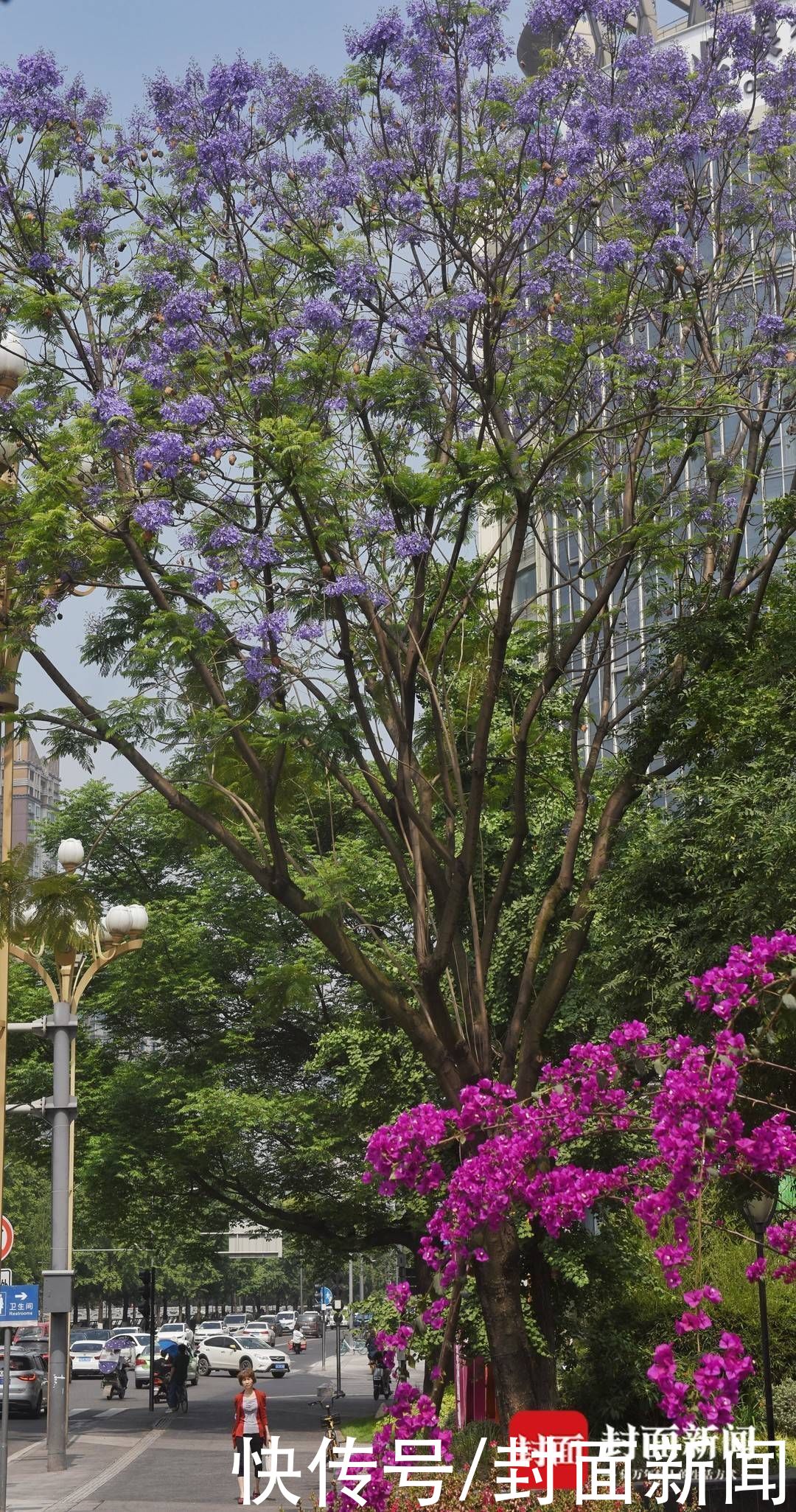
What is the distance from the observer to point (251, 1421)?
1784 centimetres

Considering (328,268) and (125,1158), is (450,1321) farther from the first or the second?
(125,1158)

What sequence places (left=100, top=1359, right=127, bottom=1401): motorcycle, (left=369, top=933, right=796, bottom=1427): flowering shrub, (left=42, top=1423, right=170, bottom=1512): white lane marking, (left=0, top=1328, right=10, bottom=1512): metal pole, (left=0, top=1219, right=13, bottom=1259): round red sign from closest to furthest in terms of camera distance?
(left=369, top=933, right=796, bottom=1427): flowering shrub < (left=0, top=1328, right=10, bottom=1512): metal pole < (left=0, top=1219, right=13, bottom=1259): round red sign < (left=42, top=1423, right=170, bottom=1512): white lane marking < (left=100, top=1359, right=127, bottom=1401): motorcycle

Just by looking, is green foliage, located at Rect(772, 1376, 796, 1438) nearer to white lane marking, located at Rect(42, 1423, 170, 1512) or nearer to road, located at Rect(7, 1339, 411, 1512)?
road, located at Rect(7, 1339, 411, 1512)

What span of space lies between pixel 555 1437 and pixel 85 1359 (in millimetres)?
46653

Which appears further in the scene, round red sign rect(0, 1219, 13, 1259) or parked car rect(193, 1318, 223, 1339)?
parked car rect(193, 1318, 223, 1339)

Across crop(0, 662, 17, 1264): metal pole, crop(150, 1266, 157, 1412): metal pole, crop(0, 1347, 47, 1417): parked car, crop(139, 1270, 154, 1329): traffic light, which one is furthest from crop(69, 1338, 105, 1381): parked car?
crop(0, 662, 17, 1264): metal pole

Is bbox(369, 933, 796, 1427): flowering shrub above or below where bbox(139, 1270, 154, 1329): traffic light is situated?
above

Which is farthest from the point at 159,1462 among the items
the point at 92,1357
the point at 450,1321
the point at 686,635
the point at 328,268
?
the point at 92,1357

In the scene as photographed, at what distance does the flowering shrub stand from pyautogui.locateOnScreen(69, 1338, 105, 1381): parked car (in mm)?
46307

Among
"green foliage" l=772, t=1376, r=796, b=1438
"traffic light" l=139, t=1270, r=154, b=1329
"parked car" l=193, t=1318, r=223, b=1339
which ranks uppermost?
"traffic light" l=139, t=1270, r=154, b=1329

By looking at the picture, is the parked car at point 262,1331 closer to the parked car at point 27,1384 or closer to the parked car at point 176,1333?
the parked car at point 176,1333

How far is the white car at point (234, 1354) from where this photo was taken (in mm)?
51781

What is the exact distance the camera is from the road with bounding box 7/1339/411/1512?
752 inches

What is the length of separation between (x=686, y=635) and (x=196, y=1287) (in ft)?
291
